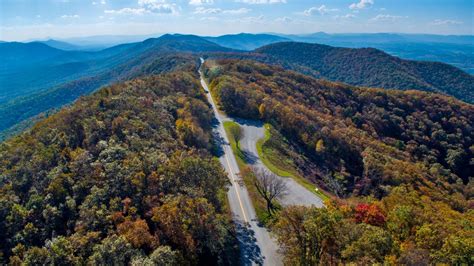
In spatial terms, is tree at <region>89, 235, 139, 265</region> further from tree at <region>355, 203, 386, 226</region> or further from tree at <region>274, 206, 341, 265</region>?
tree at <region>355, 203, 386, 226</region>

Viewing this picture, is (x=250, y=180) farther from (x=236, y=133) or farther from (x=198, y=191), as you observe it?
(x=236, y=133)

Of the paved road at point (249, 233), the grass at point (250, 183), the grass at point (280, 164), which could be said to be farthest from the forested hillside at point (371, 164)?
the grass at point (250, 183)

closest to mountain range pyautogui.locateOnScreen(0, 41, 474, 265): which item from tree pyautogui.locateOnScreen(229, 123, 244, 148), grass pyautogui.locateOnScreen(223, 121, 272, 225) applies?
grass pyautogui.locateOnScreen(223, 121, 272, 225)

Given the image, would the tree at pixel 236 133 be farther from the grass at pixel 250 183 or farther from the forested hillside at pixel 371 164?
the forested hillside at pixel 371 164

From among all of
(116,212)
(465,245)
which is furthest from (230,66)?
(465,245)

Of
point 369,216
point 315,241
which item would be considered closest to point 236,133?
point 369,216

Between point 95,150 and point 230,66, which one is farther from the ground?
point 230,66

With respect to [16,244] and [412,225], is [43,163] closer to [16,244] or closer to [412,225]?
[16,244]
